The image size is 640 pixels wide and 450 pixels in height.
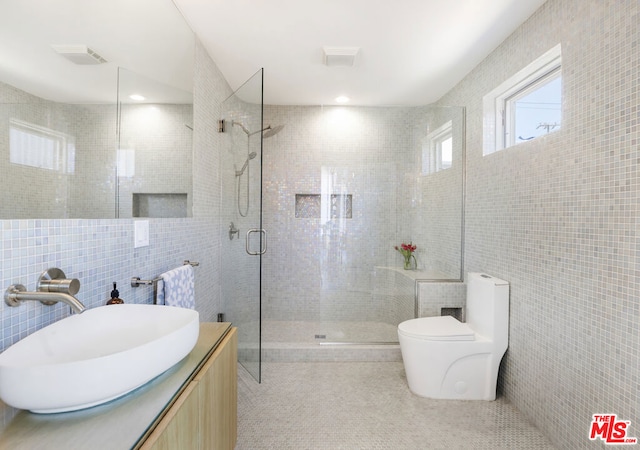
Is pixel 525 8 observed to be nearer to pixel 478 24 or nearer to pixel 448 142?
pixel 478 24

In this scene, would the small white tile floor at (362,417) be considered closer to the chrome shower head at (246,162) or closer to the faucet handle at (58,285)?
the faucet handle at (58,285)

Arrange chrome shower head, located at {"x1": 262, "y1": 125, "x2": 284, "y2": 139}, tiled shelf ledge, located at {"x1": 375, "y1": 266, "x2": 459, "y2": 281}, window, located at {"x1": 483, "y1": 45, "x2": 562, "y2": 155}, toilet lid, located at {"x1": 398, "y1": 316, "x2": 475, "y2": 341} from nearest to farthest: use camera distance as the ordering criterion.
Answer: window, located at {"x1": 483, "y1": 45, "x2": 562, "y2": 155}, toilet lid, located at {"x1": 398, "y1": 316, "x2": 475, "y2": 341}, tiled shelf ledge, located at {"x1": 375, "y1": 266, "x2": 459, "y2": 281}, chrome shower head, located at {"x1": 262, "y1": 125, "x2": 284, "y2": 139}

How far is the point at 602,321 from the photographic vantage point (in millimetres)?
1389

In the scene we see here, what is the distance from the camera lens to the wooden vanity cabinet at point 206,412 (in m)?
0.77

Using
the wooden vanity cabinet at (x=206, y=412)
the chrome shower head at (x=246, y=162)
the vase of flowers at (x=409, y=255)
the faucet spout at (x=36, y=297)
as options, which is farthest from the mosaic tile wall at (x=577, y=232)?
the faucet spout at (x=36, y=297)

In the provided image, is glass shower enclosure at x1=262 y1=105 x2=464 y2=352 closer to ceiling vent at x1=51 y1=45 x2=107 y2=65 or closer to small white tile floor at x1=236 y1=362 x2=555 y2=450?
small white tile floor at x1=236 y1=362 x2=555 y2=450

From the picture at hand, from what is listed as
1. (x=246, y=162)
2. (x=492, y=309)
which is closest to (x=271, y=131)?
(x=246, y=162)

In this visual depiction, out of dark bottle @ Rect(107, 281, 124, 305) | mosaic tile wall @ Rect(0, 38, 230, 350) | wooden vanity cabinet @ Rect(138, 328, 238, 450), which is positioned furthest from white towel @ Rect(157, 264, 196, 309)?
wooden vanity cabinet @ Rect(138, 328, 238, 450)

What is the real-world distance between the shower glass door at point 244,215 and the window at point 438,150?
60.1 inches

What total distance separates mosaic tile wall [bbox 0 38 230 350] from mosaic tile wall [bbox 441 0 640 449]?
6.96ft

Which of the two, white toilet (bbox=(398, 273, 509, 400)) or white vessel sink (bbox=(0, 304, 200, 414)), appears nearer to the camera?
white vessel sink (bbox=(0, 304, 200, 414))

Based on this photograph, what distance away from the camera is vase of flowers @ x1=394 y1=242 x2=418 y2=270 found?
2.92 m

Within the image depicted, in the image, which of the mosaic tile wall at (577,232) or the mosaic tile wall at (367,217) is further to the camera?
the mosaic tile wall at (367,217)

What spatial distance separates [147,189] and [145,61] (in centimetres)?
66
